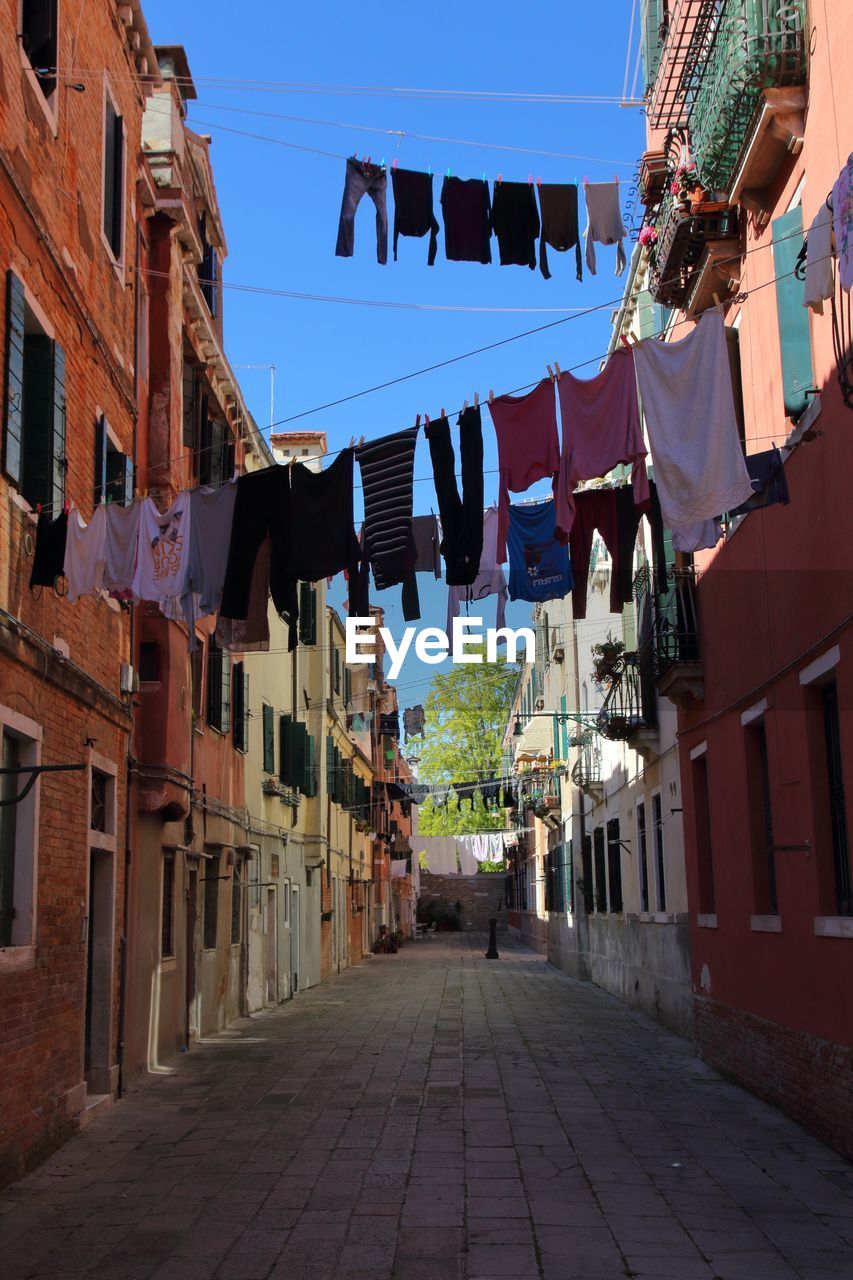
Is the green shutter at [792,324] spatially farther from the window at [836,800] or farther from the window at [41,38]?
the window at [41,38]

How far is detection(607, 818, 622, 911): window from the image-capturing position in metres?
22.7

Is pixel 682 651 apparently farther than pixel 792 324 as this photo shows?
Yes

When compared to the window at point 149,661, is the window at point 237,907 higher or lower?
lower

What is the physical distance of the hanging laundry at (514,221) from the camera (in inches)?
475

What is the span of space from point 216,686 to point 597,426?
1024cm

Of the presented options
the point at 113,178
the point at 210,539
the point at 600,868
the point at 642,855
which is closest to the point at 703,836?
the point at 642,855

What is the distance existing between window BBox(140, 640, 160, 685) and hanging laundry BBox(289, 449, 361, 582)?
4.63m

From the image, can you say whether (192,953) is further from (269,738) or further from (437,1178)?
(437,1178)

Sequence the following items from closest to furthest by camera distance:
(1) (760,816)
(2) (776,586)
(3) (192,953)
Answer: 1. (2) (776,586)
2. (1) (760,816)
3. (3) (192,953)

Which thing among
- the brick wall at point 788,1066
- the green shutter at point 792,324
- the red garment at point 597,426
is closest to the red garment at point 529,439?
the red garment at point 597,426

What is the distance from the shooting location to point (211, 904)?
18.5m

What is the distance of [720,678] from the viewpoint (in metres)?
13.1

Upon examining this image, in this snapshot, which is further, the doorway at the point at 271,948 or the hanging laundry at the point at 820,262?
the doorway at the point at 271,948

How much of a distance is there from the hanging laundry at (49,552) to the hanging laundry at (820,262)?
209 inches
